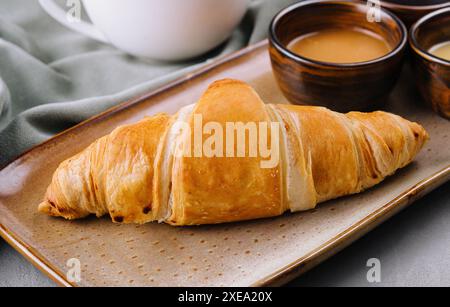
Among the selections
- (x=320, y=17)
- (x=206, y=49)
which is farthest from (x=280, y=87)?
(x=206, y=49)

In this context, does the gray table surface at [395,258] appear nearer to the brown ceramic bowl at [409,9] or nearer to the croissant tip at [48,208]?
the croissant tip at [48,208]

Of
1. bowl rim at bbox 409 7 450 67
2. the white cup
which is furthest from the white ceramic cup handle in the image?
bowl rim at bbox 409 7 450 67

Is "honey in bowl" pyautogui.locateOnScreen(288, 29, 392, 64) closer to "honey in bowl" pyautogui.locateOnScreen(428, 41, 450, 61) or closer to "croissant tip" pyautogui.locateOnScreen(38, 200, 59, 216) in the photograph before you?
"honey in bowl" pyautogui.locateOnScreen(428, 41, 450, 61)

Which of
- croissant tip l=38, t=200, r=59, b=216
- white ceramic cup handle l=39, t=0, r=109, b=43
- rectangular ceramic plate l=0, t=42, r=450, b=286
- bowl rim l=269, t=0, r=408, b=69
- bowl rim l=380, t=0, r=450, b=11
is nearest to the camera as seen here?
rectangular ceramic plate l=0, t=42, r=450, b=286

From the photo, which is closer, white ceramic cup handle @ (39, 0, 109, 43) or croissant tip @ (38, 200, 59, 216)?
croissant tip @ (38, 200, 59, 216)

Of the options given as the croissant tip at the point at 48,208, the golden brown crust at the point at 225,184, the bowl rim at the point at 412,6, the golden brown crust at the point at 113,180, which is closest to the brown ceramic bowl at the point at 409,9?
the bowl rim at the point at 412,6

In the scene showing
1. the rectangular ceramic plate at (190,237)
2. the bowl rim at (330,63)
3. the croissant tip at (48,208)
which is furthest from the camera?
the bowl rim at (330,63)

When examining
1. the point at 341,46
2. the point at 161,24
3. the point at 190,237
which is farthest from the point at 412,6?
the point at 190,237
